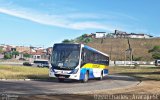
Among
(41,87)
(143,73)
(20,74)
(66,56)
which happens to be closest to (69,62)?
(66,56)

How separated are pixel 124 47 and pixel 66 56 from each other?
146805 millimetres

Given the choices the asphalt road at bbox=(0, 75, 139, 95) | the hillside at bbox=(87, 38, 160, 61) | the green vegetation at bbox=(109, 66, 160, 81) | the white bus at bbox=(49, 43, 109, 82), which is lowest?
the asphalt road at bbox=(0, 75, 139, 95)

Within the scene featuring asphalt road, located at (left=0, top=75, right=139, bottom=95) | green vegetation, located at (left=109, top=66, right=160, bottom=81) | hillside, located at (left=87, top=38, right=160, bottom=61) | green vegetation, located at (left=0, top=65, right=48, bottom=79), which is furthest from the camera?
hillside, located at (left=87, top=38, right=160, bottom=61)

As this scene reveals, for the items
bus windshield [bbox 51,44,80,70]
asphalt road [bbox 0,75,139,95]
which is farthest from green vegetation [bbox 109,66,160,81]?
asphalt road [bbox 0,75,139,95]

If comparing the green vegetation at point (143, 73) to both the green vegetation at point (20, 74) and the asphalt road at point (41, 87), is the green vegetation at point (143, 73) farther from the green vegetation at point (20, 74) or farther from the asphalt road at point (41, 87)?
the asphalt road at point (41, 87)

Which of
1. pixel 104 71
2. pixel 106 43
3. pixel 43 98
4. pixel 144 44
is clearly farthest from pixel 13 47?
pixel 43 98

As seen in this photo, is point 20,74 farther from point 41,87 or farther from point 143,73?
point 143,73

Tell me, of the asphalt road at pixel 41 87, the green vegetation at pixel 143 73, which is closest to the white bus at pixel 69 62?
the asphalt road at pixel 41 87

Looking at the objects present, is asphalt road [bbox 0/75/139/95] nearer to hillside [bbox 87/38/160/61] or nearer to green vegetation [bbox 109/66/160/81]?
green vegetation [bbox 109/66/160/81]

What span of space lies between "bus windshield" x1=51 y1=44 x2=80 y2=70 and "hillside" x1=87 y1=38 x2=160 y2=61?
115123 millimetres

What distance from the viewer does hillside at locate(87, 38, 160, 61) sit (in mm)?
156025

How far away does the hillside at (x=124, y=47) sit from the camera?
6143 inches

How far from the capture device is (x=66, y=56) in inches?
1206

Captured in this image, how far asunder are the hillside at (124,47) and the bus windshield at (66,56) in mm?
115123
